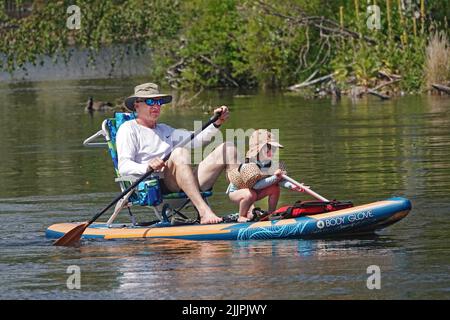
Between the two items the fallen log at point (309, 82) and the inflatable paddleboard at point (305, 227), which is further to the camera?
the fallen log at point (309, 82)

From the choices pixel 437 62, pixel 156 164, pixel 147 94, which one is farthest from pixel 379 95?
pixel 156 164

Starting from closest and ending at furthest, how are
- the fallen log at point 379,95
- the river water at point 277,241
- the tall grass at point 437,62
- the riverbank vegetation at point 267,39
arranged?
1. the river water at point 277,241
2. the tall grass at point 437,62
3. the fallen log at point 379,95
4. the riverbank vegetation at point 267,39

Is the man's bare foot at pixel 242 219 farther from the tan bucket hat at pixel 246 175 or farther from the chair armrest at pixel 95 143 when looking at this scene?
the chair armrest at pixel 95 143

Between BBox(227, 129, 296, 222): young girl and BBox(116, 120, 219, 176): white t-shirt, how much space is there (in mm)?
637

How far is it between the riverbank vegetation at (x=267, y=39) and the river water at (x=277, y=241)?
5.44m

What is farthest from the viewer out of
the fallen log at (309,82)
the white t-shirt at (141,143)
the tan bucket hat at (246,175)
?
the fallen log at (309,82)

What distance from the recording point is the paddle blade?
1273cm

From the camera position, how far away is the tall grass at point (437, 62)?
105ft

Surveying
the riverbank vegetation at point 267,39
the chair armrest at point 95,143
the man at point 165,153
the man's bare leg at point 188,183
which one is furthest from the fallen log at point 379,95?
the man's bare leg at point 188,183

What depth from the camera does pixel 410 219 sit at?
13.2 m

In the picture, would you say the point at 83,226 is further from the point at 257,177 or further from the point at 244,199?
the point at 257,177

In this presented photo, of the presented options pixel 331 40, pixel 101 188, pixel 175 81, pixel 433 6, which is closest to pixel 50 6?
pixel 175 81

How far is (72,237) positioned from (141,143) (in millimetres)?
1099

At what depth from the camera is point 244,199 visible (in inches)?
497
